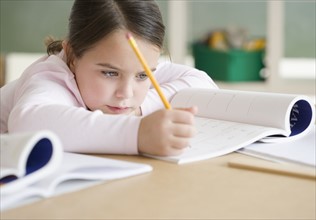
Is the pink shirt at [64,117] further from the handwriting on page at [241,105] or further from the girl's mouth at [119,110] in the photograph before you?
the handwriting on page at [241,105]

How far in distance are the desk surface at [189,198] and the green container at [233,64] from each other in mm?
2634

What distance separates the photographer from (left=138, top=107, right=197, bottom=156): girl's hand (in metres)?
0.79

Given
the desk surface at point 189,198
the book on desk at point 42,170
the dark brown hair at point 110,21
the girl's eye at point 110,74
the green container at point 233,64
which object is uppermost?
the dark brown hair at point 110,21

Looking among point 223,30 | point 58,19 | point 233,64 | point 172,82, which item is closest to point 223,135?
point 172,82

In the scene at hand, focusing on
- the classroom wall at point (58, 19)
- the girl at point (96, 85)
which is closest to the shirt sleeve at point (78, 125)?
the girl at point (96, 85)

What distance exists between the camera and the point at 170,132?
0.79m

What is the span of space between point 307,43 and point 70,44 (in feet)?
7.71

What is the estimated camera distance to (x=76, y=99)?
1.08 metres

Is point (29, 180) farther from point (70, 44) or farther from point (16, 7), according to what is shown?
point (16, 7)

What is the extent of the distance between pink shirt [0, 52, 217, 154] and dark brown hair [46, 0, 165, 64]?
2.6 inches

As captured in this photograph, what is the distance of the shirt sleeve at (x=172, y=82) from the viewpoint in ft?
3.85

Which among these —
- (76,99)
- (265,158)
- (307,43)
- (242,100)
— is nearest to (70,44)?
(76,99)

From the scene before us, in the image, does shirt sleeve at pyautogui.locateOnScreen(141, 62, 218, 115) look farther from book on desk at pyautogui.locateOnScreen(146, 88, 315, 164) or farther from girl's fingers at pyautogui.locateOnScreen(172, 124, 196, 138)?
girl's fingers at pyautogui.locateOnScreen(172, 124, 196, 138)

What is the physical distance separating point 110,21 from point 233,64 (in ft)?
7.79
